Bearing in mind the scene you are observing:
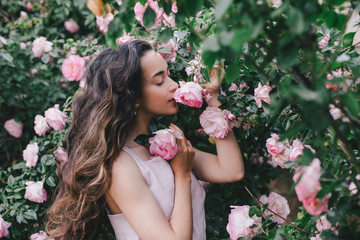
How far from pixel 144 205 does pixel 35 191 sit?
698 millimetres

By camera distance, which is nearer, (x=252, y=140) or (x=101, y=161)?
(x=101, y=161)

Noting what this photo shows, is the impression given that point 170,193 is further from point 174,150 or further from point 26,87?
point 26,87

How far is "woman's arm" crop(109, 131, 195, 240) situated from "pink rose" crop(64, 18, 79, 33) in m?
1.75

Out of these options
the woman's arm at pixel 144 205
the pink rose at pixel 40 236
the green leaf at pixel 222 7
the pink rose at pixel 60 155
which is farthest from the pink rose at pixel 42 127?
the green leaf at pixel 222 7

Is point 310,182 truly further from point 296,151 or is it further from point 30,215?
point 30,215

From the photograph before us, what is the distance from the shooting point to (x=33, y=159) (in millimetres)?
2062

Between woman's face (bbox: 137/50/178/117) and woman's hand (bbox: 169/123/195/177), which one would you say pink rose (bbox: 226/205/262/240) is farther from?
woman's face (bbox: 137/50/178/117)

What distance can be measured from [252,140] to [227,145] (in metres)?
0.38

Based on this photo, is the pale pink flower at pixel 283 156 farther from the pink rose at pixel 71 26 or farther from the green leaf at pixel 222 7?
the pink rose at pixel 71 26

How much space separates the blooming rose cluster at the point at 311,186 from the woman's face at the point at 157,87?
0.96 metres

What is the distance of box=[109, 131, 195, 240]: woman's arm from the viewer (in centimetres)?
158

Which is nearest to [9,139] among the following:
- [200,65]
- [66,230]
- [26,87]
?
[26,87]

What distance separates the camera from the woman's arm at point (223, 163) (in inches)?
73.0

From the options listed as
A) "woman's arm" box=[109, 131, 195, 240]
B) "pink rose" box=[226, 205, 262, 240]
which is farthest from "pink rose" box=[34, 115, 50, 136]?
"pink rose" box=[226, 205, 262, 240]
